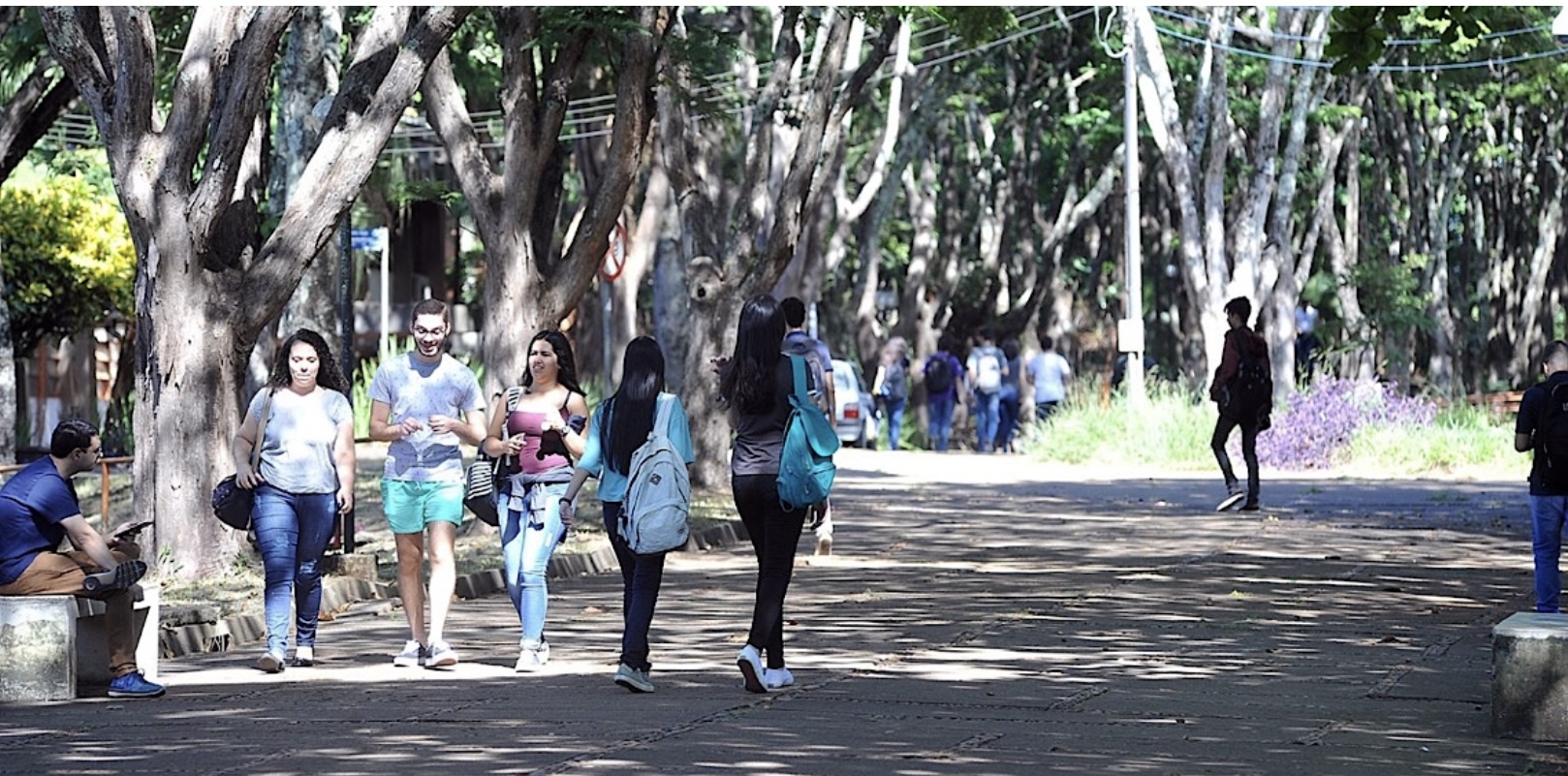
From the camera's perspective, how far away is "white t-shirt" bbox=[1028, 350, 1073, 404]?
3581 cm

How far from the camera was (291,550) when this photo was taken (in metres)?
12.2

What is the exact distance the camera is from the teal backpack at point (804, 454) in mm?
11086

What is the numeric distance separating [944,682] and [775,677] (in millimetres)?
785

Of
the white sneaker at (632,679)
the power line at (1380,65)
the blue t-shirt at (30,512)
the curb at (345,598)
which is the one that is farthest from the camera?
the power line at (1380,65)

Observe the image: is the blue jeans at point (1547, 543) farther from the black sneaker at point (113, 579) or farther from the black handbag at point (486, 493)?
the black sneaker at point (113, 579)

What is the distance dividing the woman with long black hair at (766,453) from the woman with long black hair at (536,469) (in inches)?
35.5

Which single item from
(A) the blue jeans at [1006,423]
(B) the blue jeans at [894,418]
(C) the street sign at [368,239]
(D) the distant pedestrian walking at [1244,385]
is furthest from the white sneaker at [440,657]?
(A) the blue jeans at [1006,423]

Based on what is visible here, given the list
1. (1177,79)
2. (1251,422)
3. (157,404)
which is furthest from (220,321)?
(1177,79)

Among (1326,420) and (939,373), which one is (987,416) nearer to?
(939,373)

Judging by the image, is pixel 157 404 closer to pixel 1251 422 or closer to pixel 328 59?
pixel 328 59

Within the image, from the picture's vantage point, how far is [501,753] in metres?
9.23

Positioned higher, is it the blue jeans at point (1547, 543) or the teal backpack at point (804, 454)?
the teal backpack at point (804, 454)

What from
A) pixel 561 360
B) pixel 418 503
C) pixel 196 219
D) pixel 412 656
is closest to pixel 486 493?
pixel 418 503

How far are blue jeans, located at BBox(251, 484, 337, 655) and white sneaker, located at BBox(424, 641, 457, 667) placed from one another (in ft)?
1.92
